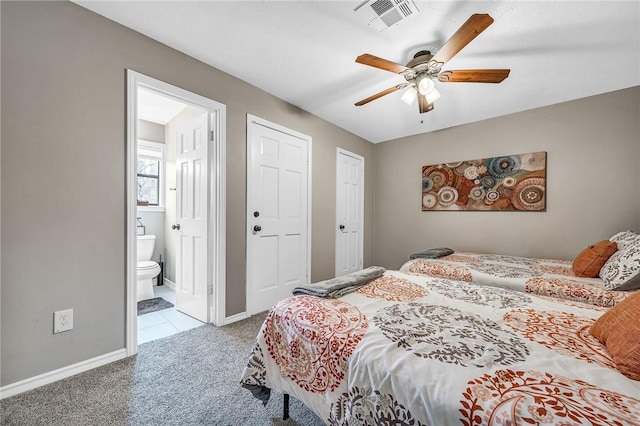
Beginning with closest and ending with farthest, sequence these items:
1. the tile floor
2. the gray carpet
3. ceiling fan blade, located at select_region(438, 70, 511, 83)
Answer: the gray carpet < ceiling fan blade, located at select_region(438, 70, 511, 83) < the tile floor

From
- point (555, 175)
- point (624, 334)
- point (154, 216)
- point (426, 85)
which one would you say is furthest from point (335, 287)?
point (154, 216)

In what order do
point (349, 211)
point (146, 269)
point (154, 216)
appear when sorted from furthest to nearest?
point (349, 211) < point (154, 216) < point (146, 269)

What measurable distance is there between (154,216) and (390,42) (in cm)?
370

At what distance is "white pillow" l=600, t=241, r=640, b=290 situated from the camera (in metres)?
1.62

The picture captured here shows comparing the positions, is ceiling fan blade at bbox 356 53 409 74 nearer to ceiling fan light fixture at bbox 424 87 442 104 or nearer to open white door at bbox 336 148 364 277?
ceiling fan light fixture at bbox 424 87 442 104

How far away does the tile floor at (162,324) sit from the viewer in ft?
7.17

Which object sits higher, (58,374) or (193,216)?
(193,216)

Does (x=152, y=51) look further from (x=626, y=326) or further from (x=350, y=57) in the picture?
(x=626, y=326)

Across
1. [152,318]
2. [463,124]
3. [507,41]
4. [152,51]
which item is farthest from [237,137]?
[463,124]

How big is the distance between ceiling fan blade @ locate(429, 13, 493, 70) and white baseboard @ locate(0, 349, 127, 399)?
299 cm

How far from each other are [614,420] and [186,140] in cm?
326

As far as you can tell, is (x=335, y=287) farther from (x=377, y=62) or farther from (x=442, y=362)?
(x=377, y=62)

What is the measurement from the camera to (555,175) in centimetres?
296

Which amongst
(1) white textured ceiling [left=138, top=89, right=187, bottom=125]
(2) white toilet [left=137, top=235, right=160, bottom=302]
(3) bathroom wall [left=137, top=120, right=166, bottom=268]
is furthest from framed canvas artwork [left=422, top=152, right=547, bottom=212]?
(3) bathroom wall [left=137, top=120, right=166, bottom=268]
